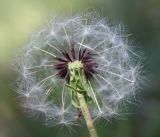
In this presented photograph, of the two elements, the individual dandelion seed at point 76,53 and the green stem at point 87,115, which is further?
the individual dandelion seed at point 76,53

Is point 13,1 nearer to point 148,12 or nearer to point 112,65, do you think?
point 148,12

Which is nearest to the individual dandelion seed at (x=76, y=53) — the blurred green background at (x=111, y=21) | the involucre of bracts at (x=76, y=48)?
the involucre of bracts at (x=76, y=48)

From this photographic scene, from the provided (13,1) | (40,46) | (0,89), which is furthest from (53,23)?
(13,1)

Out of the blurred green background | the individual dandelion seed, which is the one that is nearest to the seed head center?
the individual dandelion seed

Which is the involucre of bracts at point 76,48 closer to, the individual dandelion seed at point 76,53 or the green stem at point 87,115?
the individual dandelion seed at point 76,53

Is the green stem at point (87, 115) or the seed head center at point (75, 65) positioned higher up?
the seed head center at point (75, 65)

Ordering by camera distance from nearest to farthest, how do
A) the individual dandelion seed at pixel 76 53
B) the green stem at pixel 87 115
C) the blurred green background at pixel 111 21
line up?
the green stem at pixel 87 115 → the individual dandelion seed at pixel 76 53 → the blurred green background at pixel 111 21
